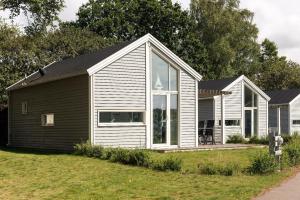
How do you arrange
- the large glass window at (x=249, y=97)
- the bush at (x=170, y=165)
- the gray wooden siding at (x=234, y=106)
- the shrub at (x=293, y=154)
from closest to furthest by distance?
the bush at (x=170, y=165), the shrub at (x=293, y=154), the gray wooden siding at (x=234, y=106), the large glass window at (x=249, y=97)

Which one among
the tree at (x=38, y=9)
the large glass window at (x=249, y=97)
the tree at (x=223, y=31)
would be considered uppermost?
the tree at (x=223, y=31)

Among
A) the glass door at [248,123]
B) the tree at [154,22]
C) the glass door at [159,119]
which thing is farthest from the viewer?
the tree at [154,22]

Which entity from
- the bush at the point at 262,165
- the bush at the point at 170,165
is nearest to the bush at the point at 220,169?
the bush at the point at 262,165

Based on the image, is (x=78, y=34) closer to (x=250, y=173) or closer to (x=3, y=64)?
(x=3, y=64)

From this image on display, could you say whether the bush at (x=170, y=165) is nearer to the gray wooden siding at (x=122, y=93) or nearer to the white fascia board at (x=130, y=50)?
the gray wooden siding at (x=122, y=93)

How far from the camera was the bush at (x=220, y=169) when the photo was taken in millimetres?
14508

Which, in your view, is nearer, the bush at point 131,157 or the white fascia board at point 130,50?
the bush at point 131,157

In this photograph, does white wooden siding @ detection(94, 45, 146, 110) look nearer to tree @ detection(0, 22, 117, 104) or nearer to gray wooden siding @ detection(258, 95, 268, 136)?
tree @ detection(0, 22, 117, 104)

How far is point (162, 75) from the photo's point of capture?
922 inches

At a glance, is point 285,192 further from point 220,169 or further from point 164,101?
point 164,101

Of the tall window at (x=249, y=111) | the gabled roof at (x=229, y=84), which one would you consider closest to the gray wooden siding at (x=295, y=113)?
the gabled roof at (x=229, y=84)

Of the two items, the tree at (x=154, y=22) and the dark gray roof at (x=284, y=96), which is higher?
the tree at (x=154, y=22)

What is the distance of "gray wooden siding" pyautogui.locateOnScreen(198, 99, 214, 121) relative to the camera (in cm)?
3216

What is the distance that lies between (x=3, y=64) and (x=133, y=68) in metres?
14.9
